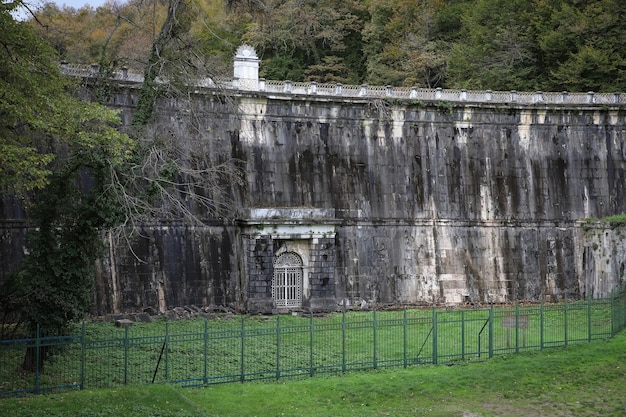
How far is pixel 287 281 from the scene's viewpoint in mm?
38375

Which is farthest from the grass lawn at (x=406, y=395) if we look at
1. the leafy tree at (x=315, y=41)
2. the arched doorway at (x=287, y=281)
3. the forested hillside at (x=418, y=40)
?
the leafy tree at (x=315, y=41)

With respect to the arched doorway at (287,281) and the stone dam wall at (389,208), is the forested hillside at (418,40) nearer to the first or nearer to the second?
the stone dam wall at (389,208)

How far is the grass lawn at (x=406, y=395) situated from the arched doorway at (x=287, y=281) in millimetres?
12424

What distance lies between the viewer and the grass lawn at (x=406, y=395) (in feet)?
67.4

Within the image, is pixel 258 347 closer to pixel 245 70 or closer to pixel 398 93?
pixel 245 70

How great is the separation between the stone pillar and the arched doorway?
7598 millimetres

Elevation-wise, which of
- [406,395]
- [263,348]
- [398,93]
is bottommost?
[406,395]

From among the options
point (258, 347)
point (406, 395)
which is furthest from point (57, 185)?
point (406, 395)

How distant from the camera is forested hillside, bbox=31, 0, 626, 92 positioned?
171 ft

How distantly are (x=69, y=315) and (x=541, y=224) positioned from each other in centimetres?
2555

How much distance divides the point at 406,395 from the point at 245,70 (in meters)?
19.7

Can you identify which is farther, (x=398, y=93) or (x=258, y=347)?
(x=398, y=93)

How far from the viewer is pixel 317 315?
37406mm

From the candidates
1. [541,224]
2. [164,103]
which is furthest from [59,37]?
[541,224]
